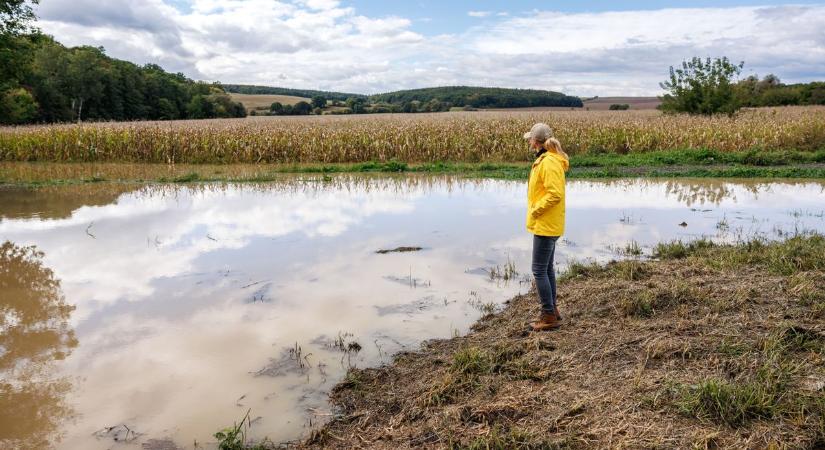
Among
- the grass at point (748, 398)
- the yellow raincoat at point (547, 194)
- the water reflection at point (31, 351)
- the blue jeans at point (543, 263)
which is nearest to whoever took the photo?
the grass at point (748, 398)

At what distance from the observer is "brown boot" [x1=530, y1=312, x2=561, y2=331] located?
18.4ft

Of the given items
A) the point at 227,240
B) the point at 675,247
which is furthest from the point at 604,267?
the point at 227,240

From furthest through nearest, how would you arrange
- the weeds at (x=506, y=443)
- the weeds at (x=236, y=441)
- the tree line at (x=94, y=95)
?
the tree line at (x=94, y=95) → the weeds at (x=236, y=441) → the weeds at (x=506, y=443)

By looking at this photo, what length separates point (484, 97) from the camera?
87.6m

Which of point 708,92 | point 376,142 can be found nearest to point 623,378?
point 376,142

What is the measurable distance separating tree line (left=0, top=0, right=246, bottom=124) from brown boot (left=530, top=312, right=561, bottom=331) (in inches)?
1213

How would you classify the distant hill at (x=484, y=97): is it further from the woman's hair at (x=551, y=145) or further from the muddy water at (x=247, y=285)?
the woman's hair at (x=551, y=145)

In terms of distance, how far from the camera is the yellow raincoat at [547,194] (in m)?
5.34

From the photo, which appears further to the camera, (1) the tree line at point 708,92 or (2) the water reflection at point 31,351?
(1) the tree line at point 708,92

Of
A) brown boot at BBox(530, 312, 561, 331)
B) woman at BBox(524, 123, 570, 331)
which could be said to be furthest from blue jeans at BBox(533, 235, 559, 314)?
brown boot at BBox(530, 312, 561, 331)

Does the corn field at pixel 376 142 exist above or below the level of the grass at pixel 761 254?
above

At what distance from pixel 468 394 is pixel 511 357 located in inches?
29.3

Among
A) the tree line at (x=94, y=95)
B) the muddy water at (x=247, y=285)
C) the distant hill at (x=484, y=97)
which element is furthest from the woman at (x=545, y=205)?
the distant hill at (x=484, y=97)

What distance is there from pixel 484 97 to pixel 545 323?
279ft
